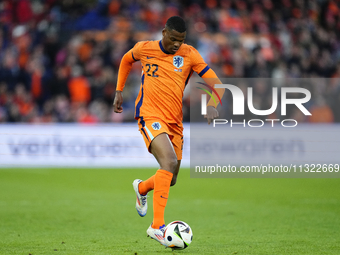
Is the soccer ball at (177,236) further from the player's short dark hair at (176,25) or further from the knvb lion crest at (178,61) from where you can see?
the player's short dark hair at (176,25)

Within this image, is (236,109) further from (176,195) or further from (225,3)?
(225,3)

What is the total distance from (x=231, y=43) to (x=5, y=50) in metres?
7.31

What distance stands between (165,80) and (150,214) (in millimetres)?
3446

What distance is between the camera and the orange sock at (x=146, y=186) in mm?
6227

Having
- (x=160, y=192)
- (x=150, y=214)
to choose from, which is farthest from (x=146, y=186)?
(x=150, y=214)

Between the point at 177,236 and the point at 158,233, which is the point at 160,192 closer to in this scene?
the point at 158,233

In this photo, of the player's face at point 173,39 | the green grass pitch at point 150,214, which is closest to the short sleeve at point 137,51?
the player's face at point 173,39

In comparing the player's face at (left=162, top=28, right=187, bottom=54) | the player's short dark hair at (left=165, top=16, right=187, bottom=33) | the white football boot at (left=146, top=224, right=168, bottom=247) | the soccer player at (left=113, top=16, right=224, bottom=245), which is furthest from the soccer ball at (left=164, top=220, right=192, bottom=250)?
the player's short dark hair at (left=165, top=16, right=187, bottom=33)

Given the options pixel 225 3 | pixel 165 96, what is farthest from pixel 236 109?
pixel 165 96

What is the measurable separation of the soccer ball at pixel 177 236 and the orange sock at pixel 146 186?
116 cm

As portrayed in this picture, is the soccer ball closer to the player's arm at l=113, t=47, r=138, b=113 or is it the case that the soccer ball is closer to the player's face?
the player's arm at l=113, t=47, r=138, b=113

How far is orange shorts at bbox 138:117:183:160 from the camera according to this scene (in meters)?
5.59

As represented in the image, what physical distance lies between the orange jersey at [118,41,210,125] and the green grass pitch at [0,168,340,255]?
151cm

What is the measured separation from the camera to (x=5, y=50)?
16.0 m
